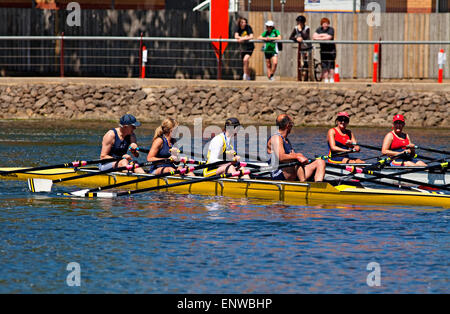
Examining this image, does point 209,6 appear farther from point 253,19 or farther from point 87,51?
point 87,51

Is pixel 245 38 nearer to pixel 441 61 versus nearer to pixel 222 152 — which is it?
pixel 441 61

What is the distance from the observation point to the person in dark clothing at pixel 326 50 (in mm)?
29516

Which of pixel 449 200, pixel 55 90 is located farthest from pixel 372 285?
Result: pixel 55 90

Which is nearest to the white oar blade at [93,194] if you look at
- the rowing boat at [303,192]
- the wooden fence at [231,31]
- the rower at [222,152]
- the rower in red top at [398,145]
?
the rowing boat at [303,192]

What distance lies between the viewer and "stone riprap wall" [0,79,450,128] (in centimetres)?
3017

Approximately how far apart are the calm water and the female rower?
53cm

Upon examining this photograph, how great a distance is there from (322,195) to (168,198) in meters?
2.97

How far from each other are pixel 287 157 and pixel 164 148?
2.60 m

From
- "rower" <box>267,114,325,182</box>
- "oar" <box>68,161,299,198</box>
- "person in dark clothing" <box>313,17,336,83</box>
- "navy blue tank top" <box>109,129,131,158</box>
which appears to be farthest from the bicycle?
"oar" <box>68,161,299,198</box>

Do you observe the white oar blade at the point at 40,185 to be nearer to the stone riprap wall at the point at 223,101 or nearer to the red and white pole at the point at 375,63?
the stone riprap wall at the point at 223,101

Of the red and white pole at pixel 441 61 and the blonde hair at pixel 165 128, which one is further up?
the red and white pole at pixel 441 61

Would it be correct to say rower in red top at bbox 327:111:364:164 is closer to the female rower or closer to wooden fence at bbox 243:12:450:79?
the female rower
